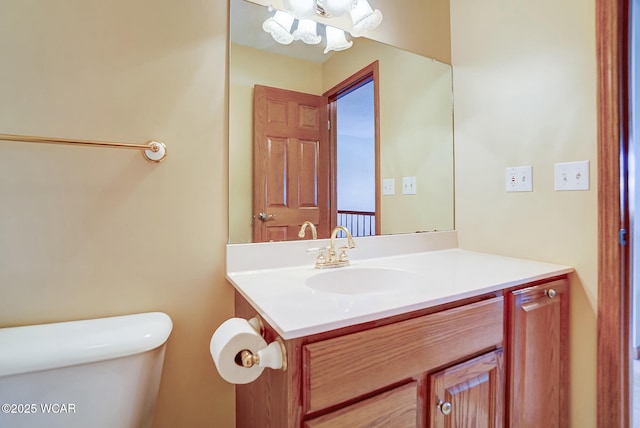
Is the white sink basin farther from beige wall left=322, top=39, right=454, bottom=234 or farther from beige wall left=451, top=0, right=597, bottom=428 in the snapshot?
beige wall left=451, top=0, right=597, bottom=428

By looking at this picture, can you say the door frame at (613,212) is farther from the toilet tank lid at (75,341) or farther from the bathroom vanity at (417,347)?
the toilet tank lid at (75,341)

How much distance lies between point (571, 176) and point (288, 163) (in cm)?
107

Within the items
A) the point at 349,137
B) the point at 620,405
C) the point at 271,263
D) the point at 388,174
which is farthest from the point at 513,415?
the point at 349,137

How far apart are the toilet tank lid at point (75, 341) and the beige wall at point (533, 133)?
139 centimetres

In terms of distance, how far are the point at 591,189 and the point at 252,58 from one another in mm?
1311

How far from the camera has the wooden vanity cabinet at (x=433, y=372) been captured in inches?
23.9

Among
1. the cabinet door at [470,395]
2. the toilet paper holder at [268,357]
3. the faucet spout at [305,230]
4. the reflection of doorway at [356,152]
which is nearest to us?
the toilet paper holder at [268,357]

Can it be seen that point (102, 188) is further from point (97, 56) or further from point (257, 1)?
point (257, 1)

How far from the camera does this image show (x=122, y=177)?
0.90 meters

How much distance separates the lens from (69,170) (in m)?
0.84

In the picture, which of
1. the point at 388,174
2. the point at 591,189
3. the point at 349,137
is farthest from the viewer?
the point at 388,174

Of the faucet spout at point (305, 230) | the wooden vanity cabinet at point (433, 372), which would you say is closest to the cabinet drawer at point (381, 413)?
the wooden vanity cabinet at point (433, 372)

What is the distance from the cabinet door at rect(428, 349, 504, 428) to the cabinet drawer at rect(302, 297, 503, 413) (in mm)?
37

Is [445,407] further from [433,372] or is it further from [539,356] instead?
[539,356]
